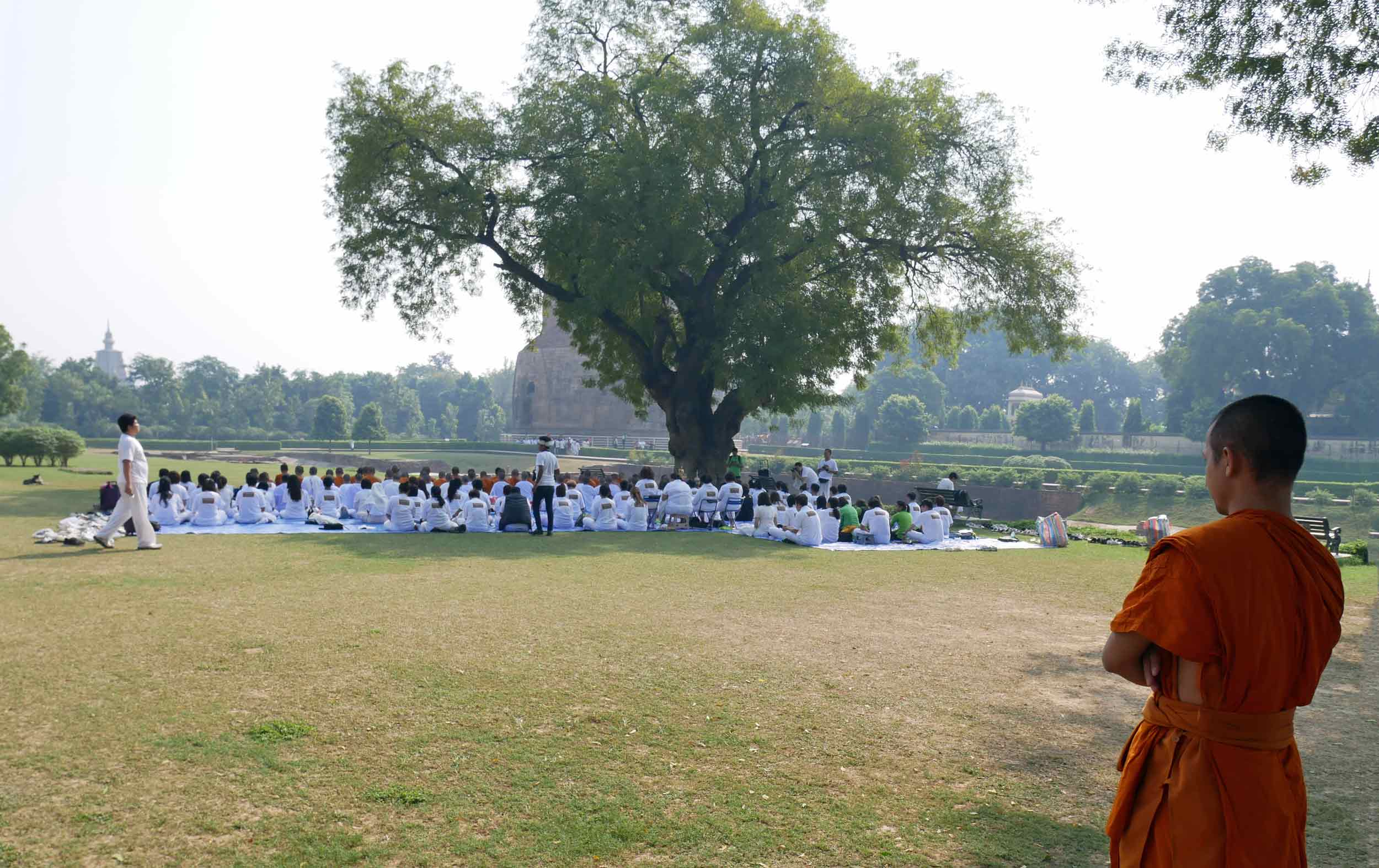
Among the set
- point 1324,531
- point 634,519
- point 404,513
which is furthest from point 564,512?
point 1324,531

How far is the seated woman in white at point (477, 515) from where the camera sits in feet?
45.3

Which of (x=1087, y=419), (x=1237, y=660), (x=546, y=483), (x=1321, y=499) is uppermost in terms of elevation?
(x=1087, y=419)

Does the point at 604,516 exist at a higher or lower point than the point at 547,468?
lower

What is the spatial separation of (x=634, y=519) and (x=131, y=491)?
7613 mm

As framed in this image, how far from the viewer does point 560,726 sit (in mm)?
4668

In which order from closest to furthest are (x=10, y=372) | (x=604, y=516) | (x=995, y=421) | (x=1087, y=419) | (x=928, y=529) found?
(x=928, y=529) < (x=604, y=516) < (x=10, y=372) < (x=1087, y=419) < (x=995, y=421)

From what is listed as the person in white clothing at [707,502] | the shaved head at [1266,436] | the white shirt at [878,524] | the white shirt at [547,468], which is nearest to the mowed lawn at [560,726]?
the shaved head at [1266,436]

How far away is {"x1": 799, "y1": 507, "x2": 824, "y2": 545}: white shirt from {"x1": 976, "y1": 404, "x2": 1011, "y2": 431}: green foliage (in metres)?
51.3

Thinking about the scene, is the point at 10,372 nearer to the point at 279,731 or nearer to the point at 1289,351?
the point at 279,731

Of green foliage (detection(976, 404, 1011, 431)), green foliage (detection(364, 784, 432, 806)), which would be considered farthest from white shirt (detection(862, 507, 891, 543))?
green foliage (detection(976, 404, 1011, 431))

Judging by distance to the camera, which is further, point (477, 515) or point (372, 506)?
point (372, 506)

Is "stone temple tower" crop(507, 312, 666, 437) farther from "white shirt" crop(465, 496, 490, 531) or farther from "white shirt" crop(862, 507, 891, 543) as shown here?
"white shirt" crop(862, 507, 891, 543)

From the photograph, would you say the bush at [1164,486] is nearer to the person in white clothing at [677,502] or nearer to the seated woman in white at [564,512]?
the person in white clothing at [677,502]

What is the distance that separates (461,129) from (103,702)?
16.5 meters
